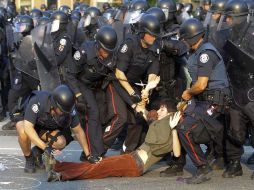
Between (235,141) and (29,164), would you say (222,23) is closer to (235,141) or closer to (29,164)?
(235,141)

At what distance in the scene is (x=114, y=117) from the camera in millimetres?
8070

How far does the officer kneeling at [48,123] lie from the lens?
23.6 ft

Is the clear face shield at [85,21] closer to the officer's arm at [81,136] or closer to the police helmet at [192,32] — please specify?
the officer's arm at [81,136]

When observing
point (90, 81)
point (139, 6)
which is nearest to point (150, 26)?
point (90, 81)

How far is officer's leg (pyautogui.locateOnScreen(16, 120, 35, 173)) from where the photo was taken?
7625 mm

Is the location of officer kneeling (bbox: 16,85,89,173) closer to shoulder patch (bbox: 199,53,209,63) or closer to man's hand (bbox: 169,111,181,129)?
man's hand (bbox: 169,111,181,129)

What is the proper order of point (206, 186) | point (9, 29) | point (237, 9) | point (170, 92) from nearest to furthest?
1. point (206, 186)
2. point (237, 9)
3. point (170, 92)
4. point (9, 29)

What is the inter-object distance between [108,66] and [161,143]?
1116 mm

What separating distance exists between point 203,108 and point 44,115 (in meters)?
1.68

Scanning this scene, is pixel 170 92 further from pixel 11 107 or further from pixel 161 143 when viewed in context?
pixel 11 107

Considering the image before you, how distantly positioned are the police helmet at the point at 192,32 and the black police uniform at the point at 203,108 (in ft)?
0.34

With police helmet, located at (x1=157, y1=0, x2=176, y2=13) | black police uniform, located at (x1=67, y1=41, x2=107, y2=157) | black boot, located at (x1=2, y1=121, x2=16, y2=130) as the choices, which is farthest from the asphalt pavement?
black boot, located at (x1=2, y1=121, x2=16, y2=130)

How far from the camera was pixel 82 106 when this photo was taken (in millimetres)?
7984

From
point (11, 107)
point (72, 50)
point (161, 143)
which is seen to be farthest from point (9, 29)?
point (161, 143)
